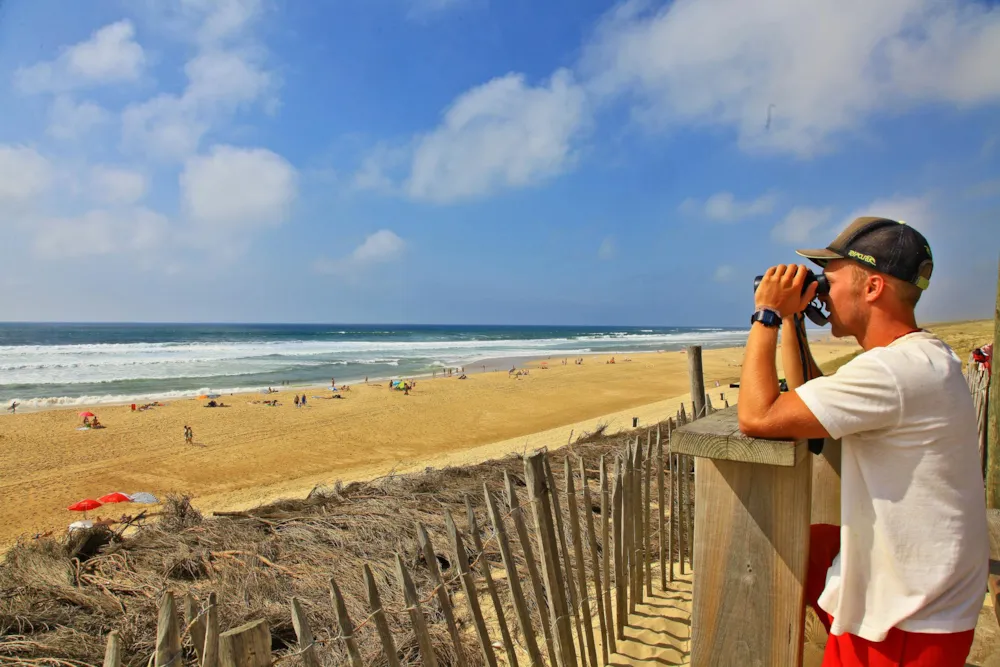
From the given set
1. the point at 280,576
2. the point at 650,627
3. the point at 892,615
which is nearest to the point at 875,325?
the point at 892,615

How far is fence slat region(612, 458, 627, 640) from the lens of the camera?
281 cm

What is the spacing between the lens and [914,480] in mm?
1202

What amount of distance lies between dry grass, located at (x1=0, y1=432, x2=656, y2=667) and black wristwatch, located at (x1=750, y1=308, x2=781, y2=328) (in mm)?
2199

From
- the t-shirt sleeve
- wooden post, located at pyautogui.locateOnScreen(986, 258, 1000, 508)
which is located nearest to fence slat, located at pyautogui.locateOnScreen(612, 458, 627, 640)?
the t-shirt sleeve

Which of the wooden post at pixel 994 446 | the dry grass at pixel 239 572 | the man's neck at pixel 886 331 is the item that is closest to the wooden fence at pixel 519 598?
the dry grass at pixel 239 572

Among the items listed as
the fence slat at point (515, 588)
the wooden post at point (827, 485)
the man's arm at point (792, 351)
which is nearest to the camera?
the man's arm at point (792, 351)

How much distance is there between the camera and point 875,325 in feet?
4.51

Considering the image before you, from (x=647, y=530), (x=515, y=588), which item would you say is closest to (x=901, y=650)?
(x=515, y=588)

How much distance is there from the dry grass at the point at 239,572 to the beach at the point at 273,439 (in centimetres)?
320

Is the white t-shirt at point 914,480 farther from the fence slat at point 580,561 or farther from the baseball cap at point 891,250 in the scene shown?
the fence slat at point 580,561

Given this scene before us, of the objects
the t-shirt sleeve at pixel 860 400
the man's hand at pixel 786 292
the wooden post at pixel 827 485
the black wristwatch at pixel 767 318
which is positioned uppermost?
the man's hand at pixel 786 292

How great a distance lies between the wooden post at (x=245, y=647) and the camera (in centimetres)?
126

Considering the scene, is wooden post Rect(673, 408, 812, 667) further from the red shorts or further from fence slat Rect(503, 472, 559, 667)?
fence slat Rect(503, 472, 559, 667)

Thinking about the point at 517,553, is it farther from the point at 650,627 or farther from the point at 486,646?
the point at 486,646
